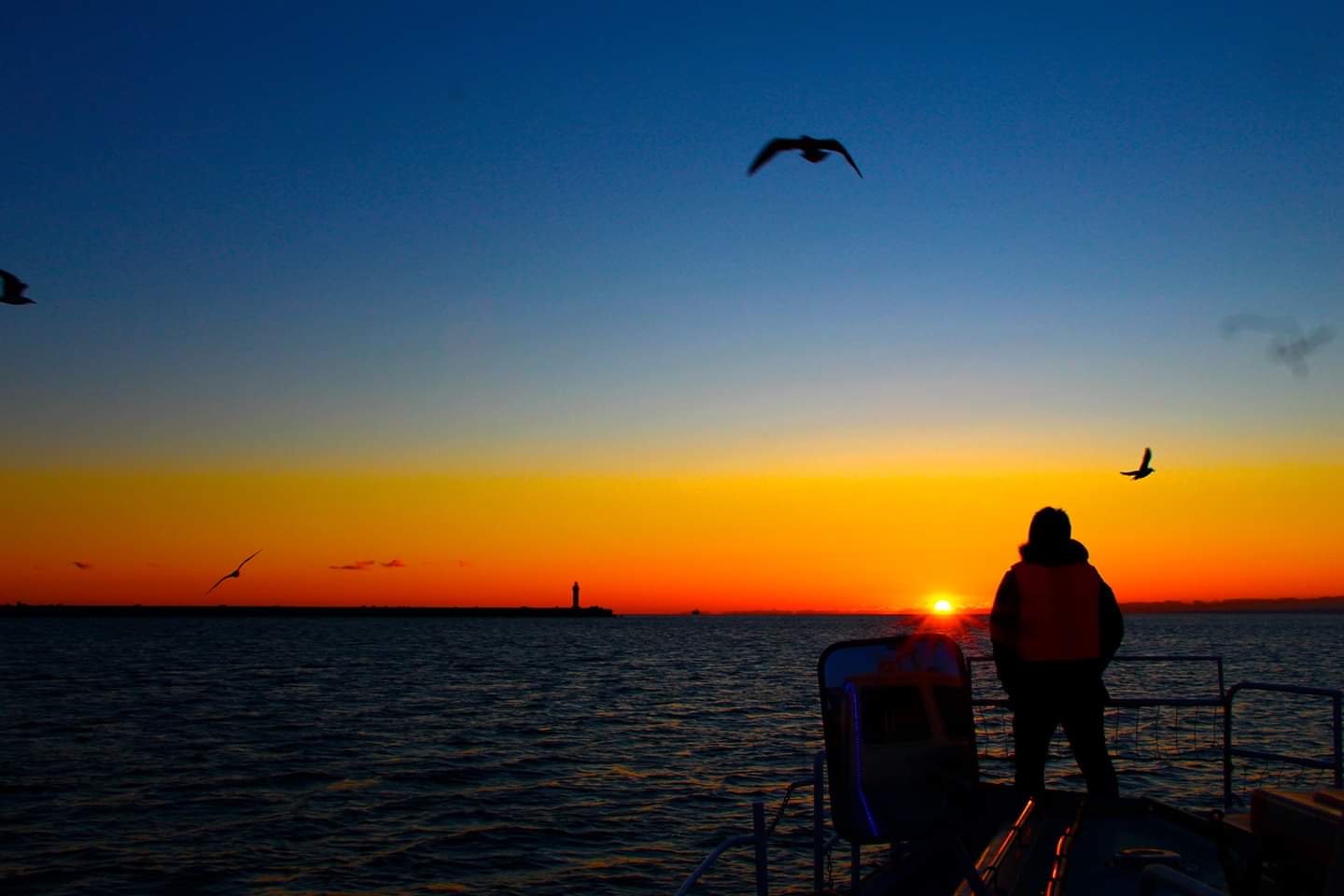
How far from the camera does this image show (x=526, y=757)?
842 inches

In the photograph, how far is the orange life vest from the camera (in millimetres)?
6070

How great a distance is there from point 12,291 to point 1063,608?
8.82 metres

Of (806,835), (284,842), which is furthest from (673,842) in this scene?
(284,842)

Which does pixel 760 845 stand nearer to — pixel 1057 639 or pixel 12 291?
pixel 1057 639

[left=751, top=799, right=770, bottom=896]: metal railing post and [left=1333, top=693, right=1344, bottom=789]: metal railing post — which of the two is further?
[left=1333, top=693, right=1344, bottom=789]: metal railing post

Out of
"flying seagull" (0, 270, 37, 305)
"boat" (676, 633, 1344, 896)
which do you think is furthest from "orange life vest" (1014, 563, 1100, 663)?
"flying seagull" (0, 270, 37, 305)

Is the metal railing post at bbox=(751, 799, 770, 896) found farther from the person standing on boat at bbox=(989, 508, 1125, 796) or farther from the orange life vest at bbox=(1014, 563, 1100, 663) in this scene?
the orange life vest at bbox=(1014, 563, 1100, 663)

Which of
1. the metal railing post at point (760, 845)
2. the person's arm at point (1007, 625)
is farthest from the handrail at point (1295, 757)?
the metal railing post at point (760, 845)

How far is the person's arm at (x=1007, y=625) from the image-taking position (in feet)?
20.2

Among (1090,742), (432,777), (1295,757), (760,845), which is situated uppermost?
(1090,742)

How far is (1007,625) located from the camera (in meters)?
6.20

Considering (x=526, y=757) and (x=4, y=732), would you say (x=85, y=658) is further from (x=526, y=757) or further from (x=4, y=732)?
(x=526, y=757)

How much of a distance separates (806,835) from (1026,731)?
871 cm

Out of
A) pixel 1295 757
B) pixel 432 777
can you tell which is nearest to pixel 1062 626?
pixel 1295 757
